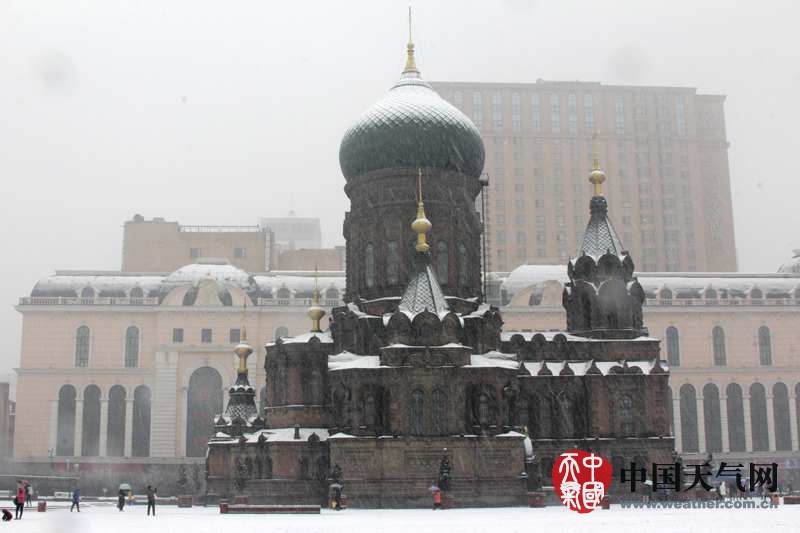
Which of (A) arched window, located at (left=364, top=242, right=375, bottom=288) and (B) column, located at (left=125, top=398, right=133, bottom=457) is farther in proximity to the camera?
(B) column, located at (left=125, top=398, right=133, bottom=457)

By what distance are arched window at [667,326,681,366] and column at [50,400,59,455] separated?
43411 mm

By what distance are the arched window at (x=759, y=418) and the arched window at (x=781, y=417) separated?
0.70 metres

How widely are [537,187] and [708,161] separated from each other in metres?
20.6

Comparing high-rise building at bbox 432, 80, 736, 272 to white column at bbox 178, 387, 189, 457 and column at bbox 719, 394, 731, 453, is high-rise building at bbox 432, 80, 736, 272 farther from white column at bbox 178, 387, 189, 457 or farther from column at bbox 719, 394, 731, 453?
white column at bbox 178, 387, 189, 457

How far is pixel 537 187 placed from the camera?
113 m

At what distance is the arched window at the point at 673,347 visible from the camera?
7394 centimetres

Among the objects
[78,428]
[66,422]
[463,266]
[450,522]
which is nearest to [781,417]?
[463,266]

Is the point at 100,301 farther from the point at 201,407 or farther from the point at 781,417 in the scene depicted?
the point at 781,417

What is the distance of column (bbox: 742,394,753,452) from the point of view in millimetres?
72125

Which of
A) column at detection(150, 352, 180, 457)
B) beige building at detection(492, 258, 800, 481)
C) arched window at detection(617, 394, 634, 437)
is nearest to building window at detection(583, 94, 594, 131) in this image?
beige building at detection(492, 258, 800, 481)

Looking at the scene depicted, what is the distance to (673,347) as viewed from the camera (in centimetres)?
7425

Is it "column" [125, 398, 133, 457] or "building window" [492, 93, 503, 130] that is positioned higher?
Answer: "building window" [492, 93, 503, 130]

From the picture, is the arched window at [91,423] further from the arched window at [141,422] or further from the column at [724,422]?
the column at [724,422]

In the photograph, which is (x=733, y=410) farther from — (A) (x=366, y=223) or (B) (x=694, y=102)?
(B) (x=694, y=102)
